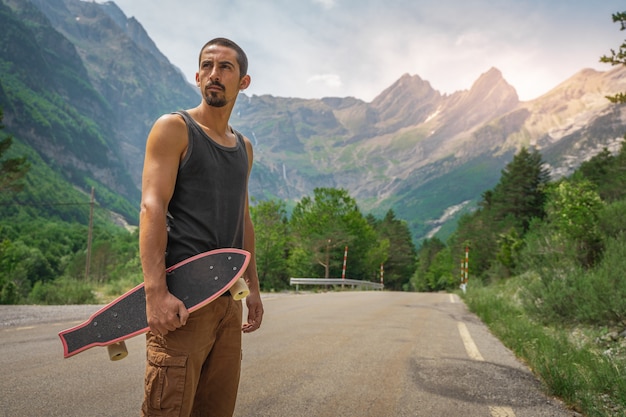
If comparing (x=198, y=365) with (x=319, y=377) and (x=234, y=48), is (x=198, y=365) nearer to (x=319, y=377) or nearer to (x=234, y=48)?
(x=234, y=48)

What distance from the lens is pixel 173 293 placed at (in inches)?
72.7

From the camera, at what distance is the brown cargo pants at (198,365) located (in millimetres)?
1827

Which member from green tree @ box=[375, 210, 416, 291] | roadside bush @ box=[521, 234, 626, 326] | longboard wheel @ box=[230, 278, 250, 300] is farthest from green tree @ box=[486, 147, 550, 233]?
longboard wheel @ box=[230, 278, 250, 300]

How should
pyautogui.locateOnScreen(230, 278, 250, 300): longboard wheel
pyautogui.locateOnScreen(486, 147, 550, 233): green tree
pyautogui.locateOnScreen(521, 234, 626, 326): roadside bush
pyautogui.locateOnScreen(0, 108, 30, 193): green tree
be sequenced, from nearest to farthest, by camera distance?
pyautogui.locateOnScreen(230, 278, 250, 300): longboard wheel, pyautogui.locateOnScreen(521, 234, 626, 326): roadside bush, pyautogui.locateOnScreen(0, 108, 30, 193): green tree, pyautogui.locateOnScreen(486, 147, 550, 233): green tree

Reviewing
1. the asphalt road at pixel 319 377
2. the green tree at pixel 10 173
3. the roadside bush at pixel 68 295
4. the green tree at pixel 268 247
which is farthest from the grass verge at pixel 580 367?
the green tree at pixel 10 173

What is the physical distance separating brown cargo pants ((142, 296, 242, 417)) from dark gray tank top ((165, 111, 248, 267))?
0.92ft

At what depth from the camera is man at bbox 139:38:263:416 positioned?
5.97 feet

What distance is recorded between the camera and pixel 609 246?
905 cm

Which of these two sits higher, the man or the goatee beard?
the goatee beard

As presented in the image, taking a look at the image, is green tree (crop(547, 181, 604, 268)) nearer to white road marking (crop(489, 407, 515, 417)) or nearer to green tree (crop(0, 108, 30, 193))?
white road marking (crop(489, 407, 515, 417))

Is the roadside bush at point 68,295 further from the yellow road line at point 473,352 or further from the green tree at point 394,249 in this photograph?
the green tree at point 394,249

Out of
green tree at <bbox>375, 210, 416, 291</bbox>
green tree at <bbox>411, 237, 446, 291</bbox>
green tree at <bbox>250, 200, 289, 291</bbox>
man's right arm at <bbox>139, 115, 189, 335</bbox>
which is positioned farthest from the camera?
green tree at <bbox>411, 237, 446, 291</bbox>

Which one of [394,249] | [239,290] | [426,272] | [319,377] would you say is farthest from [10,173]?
[426,272]

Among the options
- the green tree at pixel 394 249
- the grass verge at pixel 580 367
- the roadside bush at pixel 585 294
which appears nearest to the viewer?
the grass verge at pixel 580 367
